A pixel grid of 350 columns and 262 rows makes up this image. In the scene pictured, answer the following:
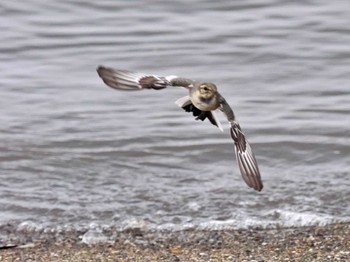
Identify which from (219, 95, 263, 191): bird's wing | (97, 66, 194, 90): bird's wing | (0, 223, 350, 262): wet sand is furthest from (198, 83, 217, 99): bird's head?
(0, 223, 350, 262): wet sand

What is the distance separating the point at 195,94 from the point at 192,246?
1.53m

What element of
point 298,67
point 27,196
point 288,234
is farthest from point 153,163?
point 298,67

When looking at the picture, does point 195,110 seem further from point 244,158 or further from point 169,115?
point 169,115

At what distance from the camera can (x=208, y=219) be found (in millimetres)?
6844

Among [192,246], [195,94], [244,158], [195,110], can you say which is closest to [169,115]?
[192,246]

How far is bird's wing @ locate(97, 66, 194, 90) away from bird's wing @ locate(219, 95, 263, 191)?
0.23 metres

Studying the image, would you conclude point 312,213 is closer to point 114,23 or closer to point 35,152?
point 35,152

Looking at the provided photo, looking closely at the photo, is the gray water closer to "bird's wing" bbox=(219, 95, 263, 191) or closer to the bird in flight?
"bird's wing" bbox=(219, 95, 263, 191)

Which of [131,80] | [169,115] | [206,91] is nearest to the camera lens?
[206,91]

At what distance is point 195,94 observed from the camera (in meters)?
4.92

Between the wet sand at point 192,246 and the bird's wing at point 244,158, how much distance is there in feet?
2.28

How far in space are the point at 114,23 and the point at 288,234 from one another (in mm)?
6796

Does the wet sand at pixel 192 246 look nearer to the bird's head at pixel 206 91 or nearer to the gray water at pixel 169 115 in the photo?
the gray water at pixel 169 115

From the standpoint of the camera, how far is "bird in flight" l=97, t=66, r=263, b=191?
15.9 feet
